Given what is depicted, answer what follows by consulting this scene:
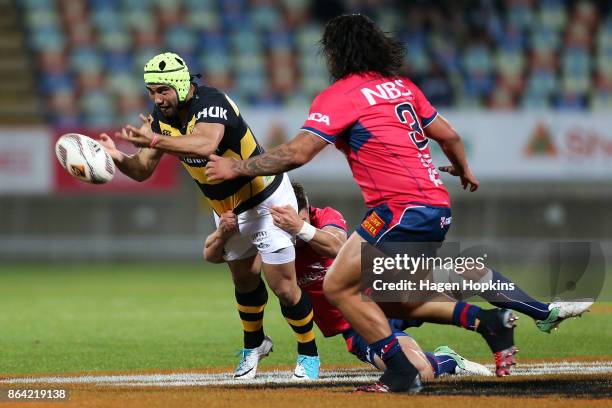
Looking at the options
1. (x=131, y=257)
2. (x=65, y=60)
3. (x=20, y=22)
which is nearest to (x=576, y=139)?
(x=131, y=257)

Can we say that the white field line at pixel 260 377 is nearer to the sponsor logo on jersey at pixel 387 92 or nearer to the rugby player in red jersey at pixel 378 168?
the rugby player in red jersey at pixel 378 168

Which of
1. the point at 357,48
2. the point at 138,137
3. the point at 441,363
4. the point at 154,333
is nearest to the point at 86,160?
the point at 138,137

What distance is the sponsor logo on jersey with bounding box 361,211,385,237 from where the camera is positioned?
6423mm

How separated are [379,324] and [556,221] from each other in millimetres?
13221

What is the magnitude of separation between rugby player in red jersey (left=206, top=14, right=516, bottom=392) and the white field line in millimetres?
852

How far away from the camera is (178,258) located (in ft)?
65.1

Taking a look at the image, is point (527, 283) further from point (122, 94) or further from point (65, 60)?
point (65, 60)

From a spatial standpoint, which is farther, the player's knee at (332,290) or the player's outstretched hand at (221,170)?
the player's outstretched hand at (221,170)

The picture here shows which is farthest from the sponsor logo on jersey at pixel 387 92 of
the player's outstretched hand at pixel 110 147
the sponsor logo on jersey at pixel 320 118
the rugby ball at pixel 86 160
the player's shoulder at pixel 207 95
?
the player's outstretched hand at pixel 110 147

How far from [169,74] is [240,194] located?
1.01 meters

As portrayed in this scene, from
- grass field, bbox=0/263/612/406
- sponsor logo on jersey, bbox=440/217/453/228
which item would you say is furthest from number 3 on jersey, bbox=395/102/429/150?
grass field, bbox=0/263/612/406

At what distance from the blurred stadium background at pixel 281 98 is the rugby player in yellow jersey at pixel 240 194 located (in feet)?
34.0

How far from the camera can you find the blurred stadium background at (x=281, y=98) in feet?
61.4

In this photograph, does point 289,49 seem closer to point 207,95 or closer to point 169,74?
A: point 207,95
